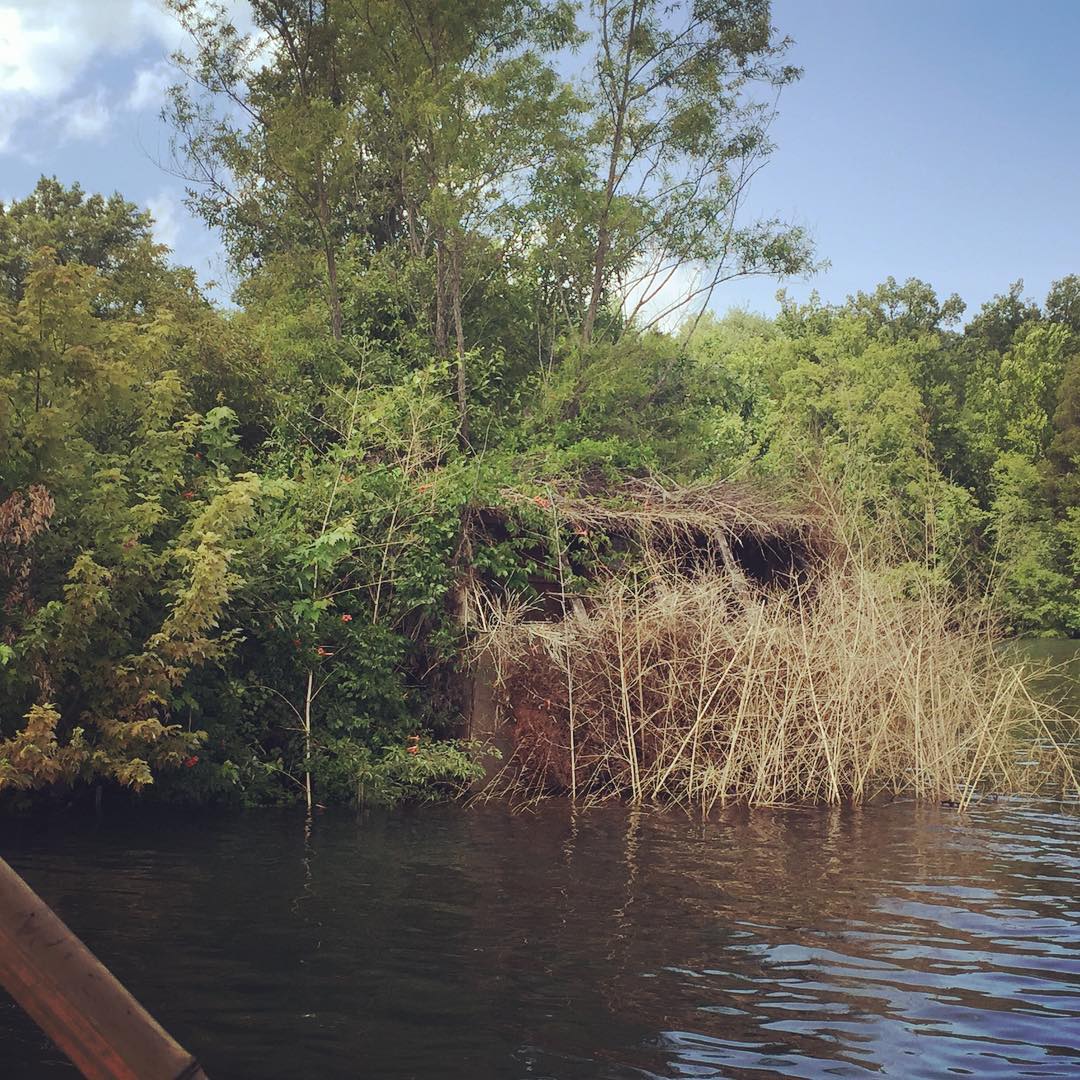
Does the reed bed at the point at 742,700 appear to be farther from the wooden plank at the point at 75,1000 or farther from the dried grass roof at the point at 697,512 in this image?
the wooden plank at the point at 75,1000

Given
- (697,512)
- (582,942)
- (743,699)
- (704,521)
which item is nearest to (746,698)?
(743,699)

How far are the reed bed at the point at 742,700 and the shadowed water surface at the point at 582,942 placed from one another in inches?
36.4

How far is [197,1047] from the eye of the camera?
630 centimetres

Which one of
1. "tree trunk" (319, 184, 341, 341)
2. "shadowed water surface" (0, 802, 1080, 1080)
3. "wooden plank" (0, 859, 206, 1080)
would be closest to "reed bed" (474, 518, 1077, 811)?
"shadowed water surface" (0, 802, 1080, 1080)

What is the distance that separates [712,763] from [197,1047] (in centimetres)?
861

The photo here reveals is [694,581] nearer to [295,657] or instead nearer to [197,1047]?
[295,657]

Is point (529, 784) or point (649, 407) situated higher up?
point (649, 407)

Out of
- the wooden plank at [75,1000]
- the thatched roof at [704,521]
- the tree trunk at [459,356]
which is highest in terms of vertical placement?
the tree trunk at [459,356]

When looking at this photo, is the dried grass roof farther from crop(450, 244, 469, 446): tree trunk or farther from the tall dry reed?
crop(450, 244, 469, 446): tree trunk

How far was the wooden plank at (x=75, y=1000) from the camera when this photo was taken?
2.45m

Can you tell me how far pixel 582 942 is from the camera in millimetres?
8398

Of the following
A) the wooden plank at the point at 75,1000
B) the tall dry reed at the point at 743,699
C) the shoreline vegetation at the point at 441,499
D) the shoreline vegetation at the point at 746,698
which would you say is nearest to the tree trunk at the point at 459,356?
the shoreline vegetation at the point at 441,499

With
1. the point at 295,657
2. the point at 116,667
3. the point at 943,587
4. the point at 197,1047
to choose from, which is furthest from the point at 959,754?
the point at 197,1047

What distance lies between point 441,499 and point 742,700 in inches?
165
